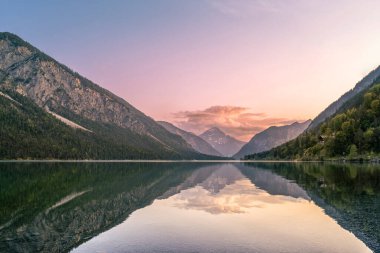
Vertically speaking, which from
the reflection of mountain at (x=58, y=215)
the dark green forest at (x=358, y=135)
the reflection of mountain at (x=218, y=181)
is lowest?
the reflection of mountain at (x=58, y=215)

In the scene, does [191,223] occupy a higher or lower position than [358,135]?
lower

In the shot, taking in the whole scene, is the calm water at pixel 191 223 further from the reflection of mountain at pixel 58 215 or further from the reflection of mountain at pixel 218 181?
the reflection of mountain at pixel 218 181

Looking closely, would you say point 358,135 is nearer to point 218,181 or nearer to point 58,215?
point 218,181

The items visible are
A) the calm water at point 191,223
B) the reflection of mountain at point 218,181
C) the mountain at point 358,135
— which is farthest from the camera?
the mountain at point 358,135

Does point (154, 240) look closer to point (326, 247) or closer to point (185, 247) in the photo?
point (185, 247)

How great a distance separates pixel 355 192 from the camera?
46.1 metres

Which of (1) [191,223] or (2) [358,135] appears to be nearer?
(1) [191,223]

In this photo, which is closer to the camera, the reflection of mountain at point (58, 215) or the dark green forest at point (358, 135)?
the reflection of mountain at point (58, 215)

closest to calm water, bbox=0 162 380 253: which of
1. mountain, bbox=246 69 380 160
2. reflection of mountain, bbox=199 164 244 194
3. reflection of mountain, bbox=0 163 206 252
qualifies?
reflection of mountain, bbox=0 163 206 252

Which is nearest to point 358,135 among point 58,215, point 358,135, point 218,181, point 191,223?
point 358,135

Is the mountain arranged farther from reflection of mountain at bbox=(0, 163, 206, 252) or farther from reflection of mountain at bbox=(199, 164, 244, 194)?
reflection of mountain at bbox=(0, 163, 206, 252)

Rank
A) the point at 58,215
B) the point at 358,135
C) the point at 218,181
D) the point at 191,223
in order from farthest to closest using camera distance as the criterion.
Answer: the point at 358,135, the point at 218,181, the point at 58,215, the point at 191,223

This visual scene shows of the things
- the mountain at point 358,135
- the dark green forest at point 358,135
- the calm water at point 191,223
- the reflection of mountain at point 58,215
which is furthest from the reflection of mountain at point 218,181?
the dark green forest at point 358,135

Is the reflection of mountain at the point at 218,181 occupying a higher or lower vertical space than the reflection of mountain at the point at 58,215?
higher
